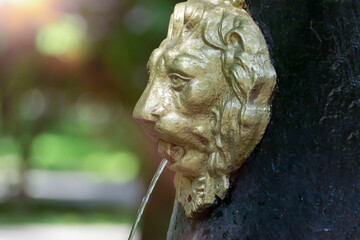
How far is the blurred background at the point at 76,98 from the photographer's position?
4.63 meters

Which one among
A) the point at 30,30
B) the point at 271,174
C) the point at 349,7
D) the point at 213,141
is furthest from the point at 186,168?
the point at 30,30

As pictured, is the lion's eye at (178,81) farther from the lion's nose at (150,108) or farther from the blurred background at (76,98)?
the blurred background at (76,98)

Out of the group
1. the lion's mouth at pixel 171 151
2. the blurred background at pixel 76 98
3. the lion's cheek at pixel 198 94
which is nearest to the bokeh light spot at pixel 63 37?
the blurred background at pixel 76 98

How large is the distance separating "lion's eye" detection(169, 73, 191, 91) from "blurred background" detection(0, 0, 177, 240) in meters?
2.64

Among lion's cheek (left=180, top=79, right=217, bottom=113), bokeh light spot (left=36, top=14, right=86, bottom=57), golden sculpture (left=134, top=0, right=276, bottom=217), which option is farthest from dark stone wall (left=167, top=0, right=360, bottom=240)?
bokeh light spot (left=36, top=14, right=86, bottom=57)

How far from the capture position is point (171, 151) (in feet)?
5.77

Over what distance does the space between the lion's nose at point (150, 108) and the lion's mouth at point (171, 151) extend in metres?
0.10

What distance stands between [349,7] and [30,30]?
5506 millimetres

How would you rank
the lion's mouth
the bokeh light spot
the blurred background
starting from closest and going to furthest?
1. the lion's mouth
2. the blurred background
3. the bokeh light spot

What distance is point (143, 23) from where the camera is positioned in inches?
175

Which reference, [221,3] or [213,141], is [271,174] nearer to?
[213,141]

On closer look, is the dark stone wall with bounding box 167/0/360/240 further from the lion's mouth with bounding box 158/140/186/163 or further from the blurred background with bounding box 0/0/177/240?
the blurred background with bounding box 0/0/177/240

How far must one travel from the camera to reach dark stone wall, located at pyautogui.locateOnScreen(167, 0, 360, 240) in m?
1.50

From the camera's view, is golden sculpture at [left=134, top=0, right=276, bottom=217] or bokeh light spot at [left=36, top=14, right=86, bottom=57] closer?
golden sculpture at [left=134, top=0, right=276, bottom=217]
